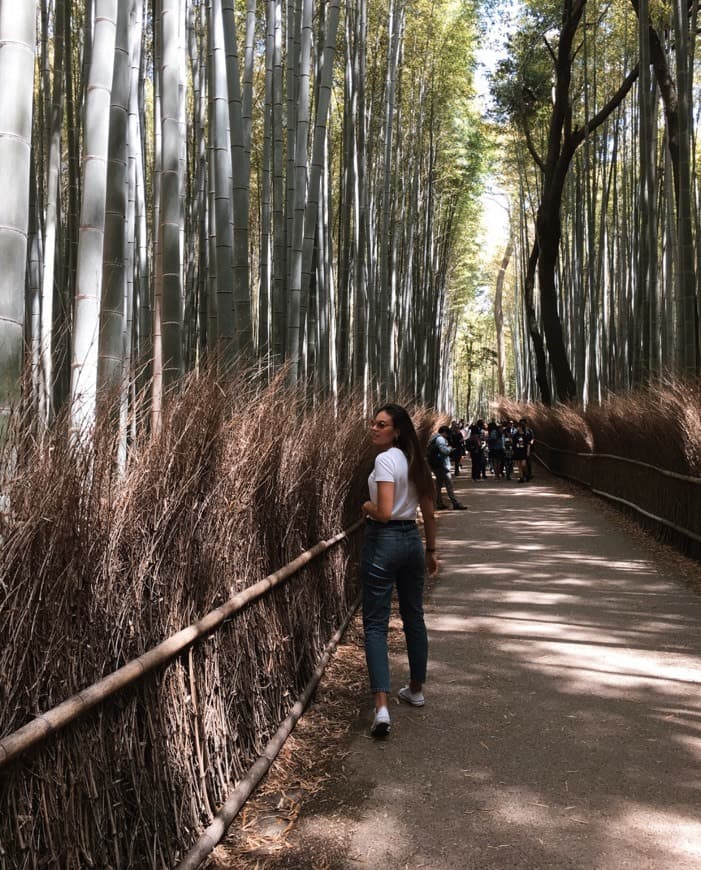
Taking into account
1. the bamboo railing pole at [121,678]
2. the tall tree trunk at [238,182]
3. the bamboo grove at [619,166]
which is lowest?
the bamboo railing pole at [121,678]

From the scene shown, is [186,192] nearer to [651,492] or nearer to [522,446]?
[651,492]

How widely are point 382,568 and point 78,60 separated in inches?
272

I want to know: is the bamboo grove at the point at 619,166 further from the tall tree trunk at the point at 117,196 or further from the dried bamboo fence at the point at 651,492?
the tall tree trunk at the point at 117,196

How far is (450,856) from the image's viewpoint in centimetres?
220

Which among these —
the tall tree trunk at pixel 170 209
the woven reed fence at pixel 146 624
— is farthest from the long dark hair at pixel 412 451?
the tall tree trunk at pixel 170 209

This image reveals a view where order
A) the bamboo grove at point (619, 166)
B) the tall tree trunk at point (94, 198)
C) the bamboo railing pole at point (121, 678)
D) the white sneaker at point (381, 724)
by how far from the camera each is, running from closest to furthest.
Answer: the bamboo railing pole at point (121, 678) → the tall tree trunk at point (94, 198) → the white sneaker at point (381, 724) → the bamboo grove at point (619, 166)

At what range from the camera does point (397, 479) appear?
3.25m

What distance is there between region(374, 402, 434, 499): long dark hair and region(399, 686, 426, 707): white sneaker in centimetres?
82

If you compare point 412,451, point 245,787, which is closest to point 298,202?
point 412,451

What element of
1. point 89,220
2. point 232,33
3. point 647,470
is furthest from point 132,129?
point 647,470

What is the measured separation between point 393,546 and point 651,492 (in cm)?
549

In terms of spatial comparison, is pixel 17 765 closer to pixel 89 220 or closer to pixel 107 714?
pixel 107 714

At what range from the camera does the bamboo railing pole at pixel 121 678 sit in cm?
148

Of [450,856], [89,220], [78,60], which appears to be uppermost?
[78,60]
